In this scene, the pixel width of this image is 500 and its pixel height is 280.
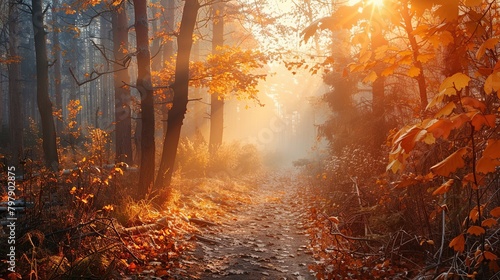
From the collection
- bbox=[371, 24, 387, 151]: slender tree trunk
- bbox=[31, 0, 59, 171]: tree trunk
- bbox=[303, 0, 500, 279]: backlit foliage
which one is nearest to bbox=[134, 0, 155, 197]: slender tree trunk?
bbox=[303, 0, 500, 279]: backlit foliage

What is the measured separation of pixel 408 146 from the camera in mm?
1773

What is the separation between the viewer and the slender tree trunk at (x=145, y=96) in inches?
328

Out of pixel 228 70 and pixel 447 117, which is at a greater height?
pixel 228 70

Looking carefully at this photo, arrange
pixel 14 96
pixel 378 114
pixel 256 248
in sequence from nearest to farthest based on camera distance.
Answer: pixel 256 248 < pixel 378 114 < pixel 14 96

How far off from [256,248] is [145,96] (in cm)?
433

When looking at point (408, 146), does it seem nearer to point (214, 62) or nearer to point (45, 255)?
point (45, 255)

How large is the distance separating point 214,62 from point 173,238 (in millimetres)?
4937

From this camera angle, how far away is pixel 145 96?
8469mm

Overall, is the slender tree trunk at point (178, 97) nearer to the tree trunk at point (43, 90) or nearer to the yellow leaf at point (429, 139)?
the tree trunk at point (43, 90)

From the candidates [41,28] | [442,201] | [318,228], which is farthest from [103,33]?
[442,201]

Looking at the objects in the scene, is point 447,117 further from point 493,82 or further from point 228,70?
point 228,70

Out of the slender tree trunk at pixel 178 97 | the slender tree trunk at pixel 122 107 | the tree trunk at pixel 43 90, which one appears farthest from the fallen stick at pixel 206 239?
the slender tree trunk at pixel 122 107

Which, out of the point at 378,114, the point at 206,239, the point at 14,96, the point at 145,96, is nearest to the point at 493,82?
the point at 206,239

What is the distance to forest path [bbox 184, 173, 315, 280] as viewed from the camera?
526 centimetres
